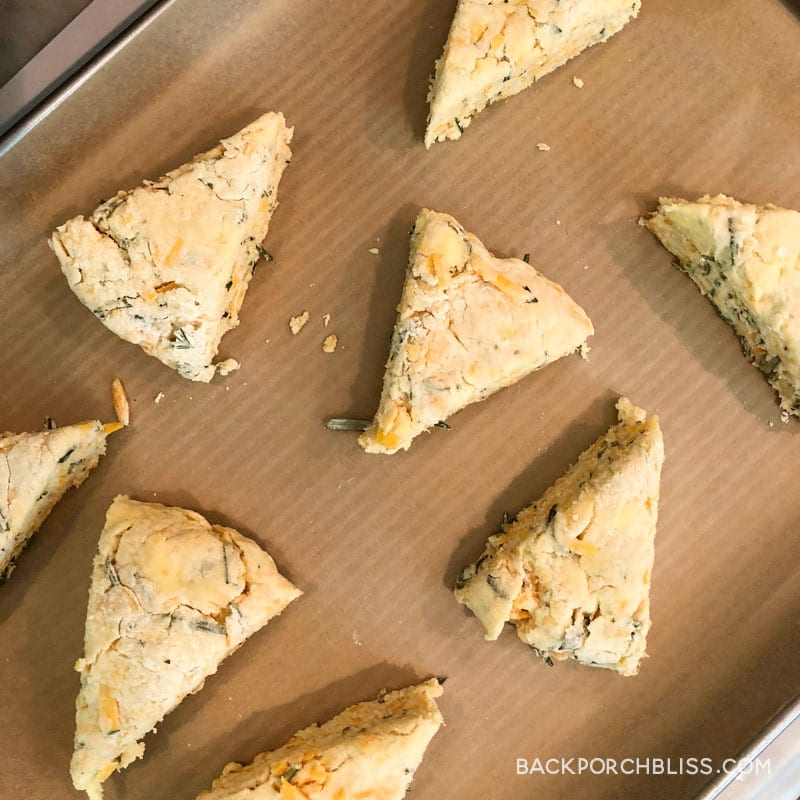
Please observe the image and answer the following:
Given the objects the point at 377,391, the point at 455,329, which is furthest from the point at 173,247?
the point at 455,329

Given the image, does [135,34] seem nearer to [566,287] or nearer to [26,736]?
[566,287]

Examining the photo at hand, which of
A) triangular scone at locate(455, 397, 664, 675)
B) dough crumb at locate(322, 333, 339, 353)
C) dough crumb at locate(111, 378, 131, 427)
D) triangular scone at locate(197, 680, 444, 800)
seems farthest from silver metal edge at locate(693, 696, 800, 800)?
dough crumb at locate(111, 378, 131, 427)

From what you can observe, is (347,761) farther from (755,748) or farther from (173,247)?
(173,247)

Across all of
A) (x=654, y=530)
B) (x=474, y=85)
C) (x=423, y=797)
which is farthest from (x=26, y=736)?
(x=474, y=85)

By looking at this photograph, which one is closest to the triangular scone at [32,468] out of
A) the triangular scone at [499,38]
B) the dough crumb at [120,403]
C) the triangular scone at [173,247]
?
the dough crumb at [120,403]

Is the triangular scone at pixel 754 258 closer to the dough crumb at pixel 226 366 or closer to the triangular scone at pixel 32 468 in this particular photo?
the dough crumb at pixel 226 366

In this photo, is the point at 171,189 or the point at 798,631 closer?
the point at 171,189

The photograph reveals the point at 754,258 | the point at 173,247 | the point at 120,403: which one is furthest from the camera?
the point at 120,403

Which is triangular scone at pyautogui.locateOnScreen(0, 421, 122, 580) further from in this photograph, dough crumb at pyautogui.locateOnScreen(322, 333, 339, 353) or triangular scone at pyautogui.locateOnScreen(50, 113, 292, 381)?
dough crumb at pyautogui.locateOnScreen(322, 333, 339, 353)
